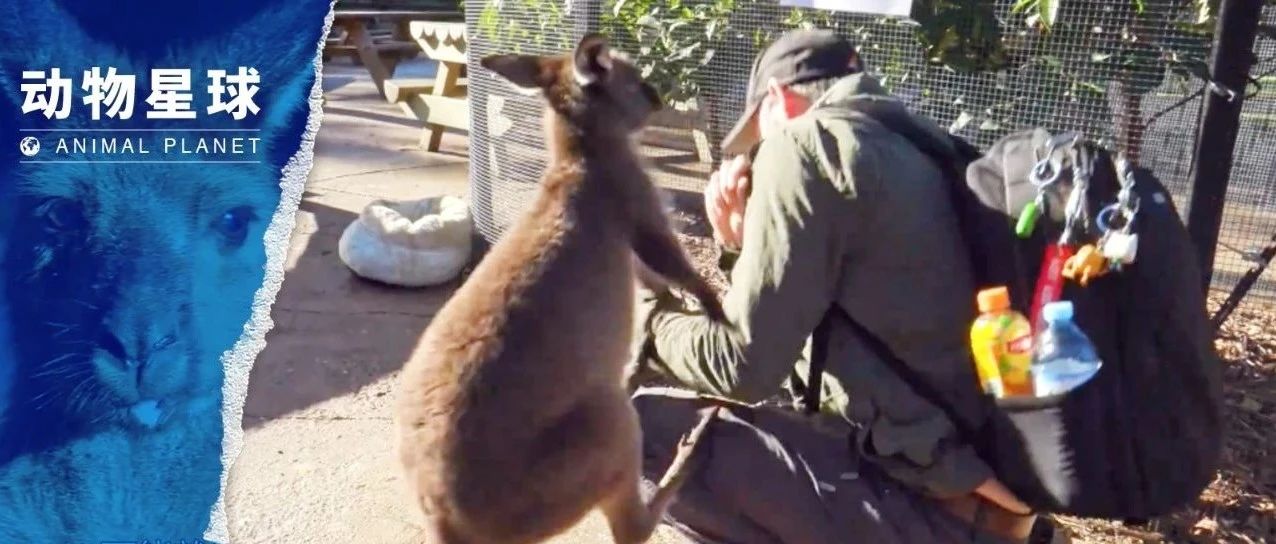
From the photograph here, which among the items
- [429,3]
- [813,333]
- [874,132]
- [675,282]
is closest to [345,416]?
[675,282]

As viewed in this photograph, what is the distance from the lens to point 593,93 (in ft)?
10.8

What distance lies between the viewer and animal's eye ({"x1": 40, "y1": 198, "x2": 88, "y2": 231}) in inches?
121

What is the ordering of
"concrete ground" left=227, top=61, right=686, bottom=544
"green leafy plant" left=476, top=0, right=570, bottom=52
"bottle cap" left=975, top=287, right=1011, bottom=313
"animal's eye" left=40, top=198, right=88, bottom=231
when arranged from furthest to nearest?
1. "green leafy plant" left=476, top=0, right=570, bottom=52
2. "concrete ground" left=227, top=61, right=686, bottom=544
3. "animal's eye" left=40, top=198, right=88, bottom=231
4. "bottle cap" left=975, top=287, right=1011, bottom=313

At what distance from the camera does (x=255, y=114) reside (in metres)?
3.12

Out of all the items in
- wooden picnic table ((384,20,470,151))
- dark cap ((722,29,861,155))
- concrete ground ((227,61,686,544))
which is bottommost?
concrete ground ((227,61,686,544))

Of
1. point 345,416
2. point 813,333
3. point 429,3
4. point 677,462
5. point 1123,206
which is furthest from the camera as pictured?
point 429,3

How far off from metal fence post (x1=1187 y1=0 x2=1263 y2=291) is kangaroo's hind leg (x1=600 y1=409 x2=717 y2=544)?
6.36 ft

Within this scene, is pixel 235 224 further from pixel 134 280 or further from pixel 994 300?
pixel 994 300

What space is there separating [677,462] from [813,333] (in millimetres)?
591

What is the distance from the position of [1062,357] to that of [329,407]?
10.8ft

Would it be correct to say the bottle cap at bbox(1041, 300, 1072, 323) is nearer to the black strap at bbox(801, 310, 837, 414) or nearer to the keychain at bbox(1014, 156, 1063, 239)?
the keychain at bbox(1014, 156, 1063, 239)

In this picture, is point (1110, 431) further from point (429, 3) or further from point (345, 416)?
point (429, 3)

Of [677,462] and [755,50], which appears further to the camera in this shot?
[755,50]

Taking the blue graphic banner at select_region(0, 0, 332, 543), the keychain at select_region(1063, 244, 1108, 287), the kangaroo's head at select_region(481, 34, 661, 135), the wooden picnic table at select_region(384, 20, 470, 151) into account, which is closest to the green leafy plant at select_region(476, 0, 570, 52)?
the kangaroo's head at select_region(481, 34, 661, 135)
